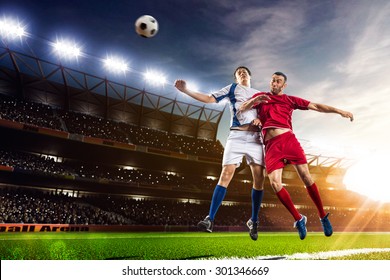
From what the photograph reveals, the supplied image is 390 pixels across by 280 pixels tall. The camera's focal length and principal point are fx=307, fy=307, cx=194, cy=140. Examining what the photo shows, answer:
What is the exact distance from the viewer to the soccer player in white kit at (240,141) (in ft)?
16.3

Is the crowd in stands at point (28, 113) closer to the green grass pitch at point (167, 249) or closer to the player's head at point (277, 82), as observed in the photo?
the green grass pitch at point (167, 249)

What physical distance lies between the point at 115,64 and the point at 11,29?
8.22 metres

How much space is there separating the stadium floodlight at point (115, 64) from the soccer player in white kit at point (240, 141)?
24.0m

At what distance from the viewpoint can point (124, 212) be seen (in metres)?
27.3

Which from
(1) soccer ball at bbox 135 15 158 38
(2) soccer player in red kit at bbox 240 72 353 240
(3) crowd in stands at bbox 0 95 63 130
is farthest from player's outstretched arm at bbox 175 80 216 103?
(3) crowd in stands at bbox 0 95 63 130

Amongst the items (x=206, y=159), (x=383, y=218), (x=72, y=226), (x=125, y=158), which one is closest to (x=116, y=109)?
(x=125, y=158)

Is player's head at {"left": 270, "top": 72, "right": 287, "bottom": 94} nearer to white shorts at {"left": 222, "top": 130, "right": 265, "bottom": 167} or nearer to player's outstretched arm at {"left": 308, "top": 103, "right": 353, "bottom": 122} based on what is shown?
player's outstretched arm at {"left": 308, "top": 103, "right": 353, "bottom": 122}

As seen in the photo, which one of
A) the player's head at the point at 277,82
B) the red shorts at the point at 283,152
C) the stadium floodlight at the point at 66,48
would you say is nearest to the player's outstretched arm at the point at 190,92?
the player's head at the point at 277,82

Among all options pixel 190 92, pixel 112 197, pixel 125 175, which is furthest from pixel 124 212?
pixel 190 92

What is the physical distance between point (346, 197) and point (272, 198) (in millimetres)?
15570

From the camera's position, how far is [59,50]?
26141mm

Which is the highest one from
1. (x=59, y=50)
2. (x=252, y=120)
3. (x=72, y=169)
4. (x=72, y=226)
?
(x=59, y=50)

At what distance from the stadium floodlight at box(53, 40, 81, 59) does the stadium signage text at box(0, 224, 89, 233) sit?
47.4ft
